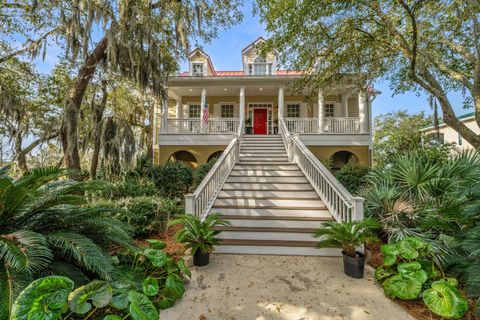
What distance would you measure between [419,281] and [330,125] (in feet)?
29.0

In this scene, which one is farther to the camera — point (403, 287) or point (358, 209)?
point (358, 209)

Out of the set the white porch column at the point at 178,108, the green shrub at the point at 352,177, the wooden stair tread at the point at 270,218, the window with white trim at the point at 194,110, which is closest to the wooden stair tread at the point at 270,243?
the wooden stair tread at the point at 270,218

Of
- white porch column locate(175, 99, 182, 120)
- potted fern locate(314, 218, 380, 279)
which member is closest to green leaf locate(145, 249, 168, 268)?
potted fern locate(314, 218, 380, 279)

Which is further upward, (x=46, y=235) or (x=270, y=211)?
(x=46, y=235)

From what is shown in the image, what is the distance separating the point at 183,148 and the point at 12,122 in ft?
19.7

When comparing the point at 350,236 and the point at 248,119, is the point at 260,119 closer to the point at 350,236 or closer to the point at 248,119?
the point at 248,119

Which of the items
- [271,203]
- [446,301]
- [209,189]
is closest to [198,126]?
[209,189]

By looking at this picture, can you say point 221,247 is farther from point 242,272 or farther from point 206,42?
point 206,42

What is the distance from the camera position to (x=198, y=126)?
10570 millimetres

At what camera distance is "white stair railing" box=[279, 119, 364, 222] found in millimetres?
3530

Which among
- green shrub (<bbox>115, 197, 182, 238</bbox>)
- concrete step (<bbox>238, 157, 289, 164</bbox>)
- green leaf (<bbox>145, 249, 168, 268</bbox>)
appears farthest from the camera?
concrete step (<bbox>238, 157, 289, 164</bbox>)

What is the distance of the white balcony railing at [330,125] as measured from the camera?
33.7ft

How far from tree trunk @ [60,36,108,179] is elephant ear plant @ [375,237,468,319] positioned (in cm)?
747

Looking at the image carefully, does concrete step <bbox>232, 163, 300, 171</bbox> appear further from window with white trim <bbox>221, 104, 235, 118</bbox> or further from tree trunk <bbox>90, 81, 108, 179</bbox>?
window with white trim <bbox>221, 104, 235, 118</bbox>
